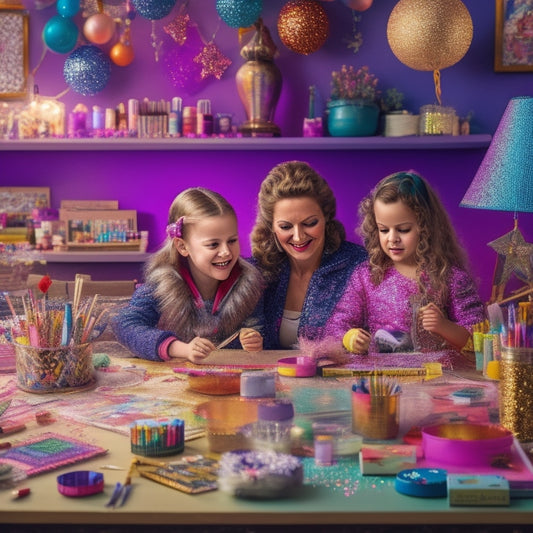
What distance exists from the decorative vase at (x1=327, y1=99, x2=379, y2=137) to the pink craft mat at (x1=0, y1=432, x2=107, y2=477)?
271 centimetres

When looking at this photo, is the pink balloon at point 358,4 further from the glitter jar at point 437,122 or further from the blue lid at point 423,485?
the blue lid at point 423,485

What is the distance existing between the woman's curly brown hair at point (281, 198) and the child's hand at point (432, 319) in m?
0.54

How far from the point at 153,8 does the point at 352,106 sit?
0.99m

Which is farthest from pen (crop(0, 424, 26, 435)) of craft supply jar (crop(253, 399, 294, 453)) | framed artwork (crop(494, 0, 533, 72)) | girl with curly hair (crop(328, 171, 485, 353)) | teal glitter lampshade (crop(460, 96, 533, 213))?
framed artwork (crop(494, 0, 533, 72))

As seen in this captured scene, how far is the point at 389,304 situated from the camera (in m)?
2.41

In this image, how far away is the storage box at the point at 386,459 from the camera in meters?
1.19

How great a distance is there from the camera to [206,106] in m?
3.96

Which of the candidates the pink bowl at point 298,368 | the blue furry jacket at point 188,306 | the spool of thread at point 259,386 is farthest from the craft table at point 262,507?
the blue furry jacket at point 188,306

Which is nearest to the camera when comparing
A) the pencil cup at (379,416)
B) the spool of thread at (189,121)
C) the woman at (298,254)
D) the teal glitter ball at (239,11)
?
the pencil cup at (379,416)

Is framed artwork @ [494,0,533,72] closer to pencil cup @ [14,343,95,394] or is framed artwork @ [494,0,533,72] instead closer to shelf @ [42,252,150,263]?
shelf @ [42,252,150,263]

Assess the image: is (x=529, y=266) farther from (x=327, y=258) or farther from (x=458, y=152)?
(x=458, y=152)

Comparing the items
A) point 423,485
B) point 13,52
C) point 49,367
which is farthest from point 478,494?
point 13,52

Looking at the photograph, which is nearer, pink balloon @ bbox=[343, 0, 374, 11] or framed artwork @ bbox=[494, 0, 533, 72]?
pink balloon @ bbox=[343, 0, 374, 11]

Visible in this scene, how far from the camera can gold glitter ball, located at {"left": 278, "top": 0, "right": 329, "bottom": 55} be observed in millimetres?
3791
